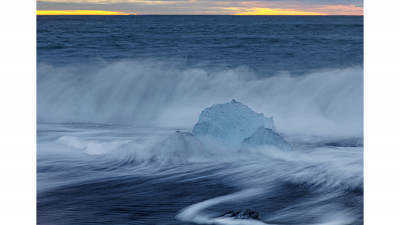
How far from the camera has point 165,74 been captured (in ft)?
25.4

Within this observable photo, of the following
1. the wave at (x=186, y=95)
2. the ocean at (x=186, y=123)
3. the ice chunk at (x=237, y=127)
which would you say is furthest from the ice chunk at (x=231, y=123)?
the wave at (x=186, y=95)

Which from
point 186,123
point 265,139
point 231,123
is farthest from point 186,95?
point 265,139

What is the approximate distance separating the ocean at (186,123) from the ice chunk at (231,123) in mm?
161

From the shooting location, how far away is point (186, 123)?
627cm

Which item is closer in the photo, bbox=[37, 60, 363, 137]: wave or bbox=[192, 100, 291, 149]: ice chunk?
bbox=[192, 100, 291, 149]: ice chunk

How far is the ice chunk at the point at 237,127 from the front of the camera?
16.4 feet

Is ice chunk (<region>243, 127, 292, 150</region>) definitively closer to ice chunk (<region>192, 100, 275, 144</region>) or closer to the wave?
ice chunk (<region>192, 100, 275, 144</region>)

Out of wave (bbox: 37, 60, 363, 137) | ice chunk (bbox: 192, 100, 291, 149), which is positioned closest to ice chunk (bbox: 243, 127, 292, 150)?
ice chunk (bbox: 192, 100, 291, 149)

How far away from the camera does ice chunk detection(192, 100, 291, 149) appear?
501cm

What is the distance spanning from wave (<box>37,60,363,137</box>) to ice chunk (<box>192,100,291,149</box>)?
0.92m

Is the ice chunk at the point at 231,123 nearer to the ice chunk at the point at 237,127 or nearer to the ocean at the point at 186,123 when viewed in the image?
the ice chunk at the point at 237,127
